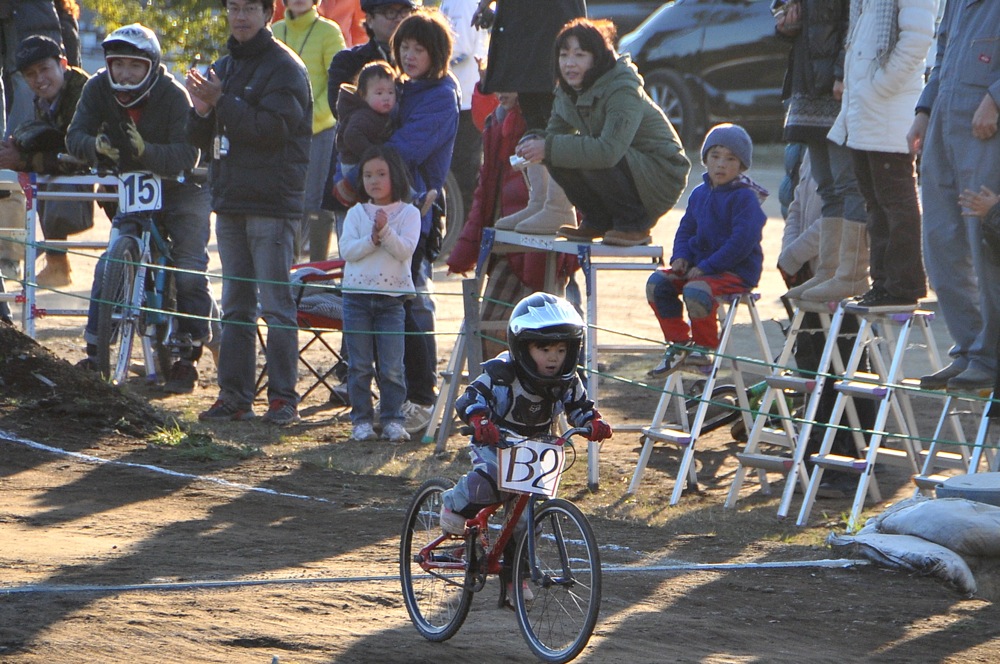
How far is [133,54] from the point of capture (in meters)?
9.73

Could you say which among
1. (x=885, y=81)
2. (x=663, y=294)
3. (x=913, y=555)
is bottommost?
(x=913, y=555)

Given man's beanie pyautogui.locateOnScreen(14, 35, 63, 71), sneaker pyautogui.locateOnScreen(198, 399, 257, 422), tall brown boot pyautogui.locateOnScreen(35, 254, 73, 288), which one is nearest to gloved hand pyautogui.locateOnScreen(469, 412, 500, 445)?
sneaker pyautogui.locateOnScreen(198, 399, 257, 422)

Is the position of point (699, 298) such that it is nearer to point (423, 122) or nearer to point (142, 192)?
point (423, 122)

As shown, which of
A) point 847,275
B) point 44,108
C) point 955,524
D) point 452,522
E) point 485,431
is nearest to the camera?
point 485,431

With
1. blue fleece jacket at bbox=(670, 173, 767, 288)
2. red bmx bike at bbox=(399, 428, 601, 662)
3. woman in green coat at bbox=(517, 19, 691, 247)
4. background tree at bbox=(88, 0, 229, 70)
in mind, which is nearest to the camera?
red bmx bike at bbox=(399, 428, 601, 662)

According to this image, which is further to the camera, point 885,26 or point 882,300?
point 882,300

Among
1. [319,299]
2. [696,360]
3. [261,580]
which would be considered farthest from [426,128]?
[261,580]

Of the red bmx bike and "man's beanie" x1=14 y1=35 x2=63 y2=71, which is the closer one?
the red bmx bike

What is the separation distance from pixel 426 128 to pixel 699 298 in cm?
215

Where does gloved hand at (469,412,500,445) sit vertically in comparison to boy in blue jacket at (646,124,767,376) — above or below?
below

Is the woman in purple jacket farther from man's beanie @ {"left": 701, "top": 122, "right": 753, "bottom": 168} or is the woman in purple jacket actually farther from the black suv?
the black suv

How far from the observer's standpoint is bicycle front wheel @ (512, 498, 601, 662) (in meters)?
5.17

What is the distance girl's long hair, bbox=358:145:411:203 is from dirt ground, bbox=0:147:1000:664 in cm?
145

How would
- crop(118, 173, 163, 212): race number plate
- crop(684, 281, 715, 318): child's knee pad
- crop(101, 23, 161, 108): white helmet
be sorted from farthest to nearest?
crop(118, 173, 163, 212): race number plate < crop(101, 23, 161, 108): white helmet < crop(684, 281, 715, 318): child's knee pad
